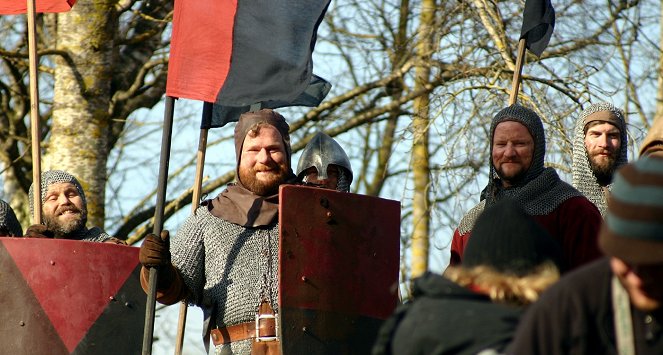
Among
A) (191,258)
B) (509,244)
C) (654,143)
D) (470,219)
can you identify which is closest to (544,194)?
(470,219)

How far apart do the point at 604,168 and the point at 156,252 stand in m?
1.90

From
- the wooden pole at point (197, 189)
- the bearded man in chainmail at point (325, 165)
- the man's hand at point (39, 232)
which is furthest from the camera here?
the bearded man in chainmail at point (325, 165)

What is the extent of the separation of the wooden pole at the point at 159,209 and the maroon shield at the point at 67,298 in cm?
36

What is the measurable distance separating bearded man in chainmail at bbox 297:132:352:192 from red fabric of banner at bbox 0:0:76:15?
1.53 metres

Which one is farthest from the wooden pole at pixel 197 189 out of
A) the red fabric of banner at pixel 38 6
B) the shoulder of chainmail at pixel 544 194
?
the shoulder of chainmail at pixel 544 194

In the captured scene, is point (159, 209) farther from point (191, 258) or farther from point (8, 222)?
point (8, 222)

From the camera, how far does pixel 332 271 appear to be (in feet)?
16.4

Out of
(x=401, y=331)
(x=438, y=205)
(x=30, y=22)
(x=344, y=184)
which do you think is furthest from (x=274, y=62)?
(x=438, y=205)

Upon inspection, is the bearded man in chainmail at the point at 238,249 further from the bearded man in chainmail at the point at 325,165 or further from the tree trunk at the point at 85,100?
the tree trunk at the point at 85,100

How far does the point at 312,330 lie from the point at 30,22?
2573 mm

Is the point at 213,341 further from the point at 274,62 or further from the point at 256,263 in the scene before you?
the point at 274,62

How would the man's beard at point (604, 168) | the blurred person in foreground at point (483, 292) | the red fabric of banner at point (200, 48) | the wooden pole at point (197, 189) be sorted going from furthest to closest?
the wooden pole at point (197, 189)
the red fabric of banner at point (200, 48)
the man's beard at point (604, 168)
the blurred person in foreground at point (483, 292)

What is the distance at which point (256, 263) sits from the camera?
5.11m

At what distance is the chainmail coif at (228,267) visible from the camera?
199 inches
